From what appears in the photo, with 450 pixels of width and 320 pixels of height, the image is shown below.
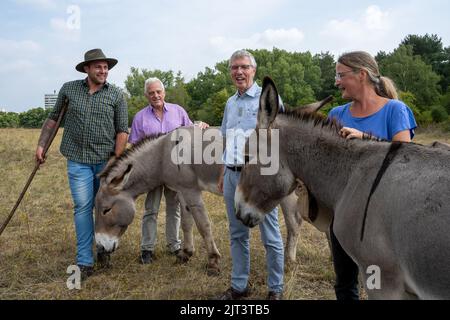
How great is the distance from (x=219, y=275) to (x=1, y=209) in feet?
18.6

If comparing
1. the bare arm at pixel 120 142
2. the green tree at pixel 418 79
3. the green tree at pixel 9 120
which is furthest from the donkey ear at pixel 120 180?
the green tree at pixel 9 120

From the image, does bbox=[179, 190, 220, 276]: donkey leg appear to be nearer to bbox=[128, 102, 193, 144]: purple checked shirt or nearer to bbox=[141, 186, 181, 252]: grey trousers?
bbox=[141, 186, 181, 252]: grey trousers

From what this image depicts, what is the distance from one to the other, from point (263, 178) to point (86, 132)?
2.94 meters

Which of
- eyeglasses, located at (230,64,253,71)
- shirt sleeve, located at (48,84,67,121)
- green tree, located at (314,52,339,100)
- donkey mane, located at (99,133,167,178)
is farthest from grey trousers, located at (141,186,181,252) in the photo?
green tree, located at (314,52,339,100)

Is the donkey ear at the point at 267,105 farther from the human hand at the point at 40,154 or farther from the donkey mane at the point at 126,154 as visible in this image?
the human hand at the point at 40,154

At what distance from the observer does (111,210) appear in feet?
17.3

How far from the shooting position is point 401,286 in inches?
87.3

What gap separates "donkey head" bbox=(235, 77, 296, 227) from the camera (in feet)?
9.23

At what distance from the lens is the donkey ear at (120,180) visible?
17.3ft

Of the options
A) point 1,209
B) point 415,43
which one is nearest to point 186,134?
point 1,209

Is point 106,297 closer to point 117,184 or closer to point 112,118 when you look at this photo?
point 117,184

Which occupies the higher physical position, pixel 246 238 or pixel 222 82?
pixel 222 82

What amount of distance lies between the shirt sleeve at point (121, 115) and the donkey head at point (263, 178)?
9.01 ft

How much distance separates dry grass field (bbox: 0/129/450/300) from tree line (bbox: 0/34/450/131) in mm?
30474
